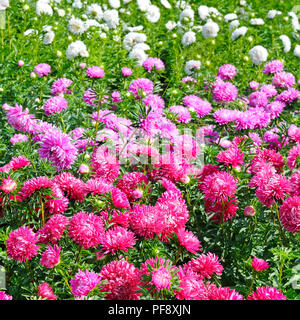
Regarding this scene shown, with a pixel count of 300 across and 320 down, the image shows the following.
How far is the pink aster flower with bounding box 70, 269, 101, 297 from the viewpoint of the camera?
4.64 ft

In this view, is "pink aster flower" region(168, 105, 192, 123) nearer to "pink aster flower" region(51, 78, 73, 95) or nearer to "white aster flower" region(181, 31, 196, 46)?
"pink aster flower" region(51, 78, 73, 95)

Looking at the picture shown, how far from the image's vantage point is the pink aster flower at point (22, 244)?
5.01 feet

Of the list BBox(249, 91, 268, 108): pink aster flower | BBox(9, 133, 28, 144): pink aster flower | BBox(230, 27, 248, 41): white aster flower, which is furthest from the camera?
BBox(230, 27, 248, 41): white aster flower

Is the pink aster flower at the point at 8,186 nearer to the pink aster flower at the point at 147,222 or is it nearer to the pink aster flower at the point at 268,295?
the pink aster flower at the point at 147,222

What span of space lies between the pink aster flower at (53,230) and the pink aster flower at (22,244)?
7 cm

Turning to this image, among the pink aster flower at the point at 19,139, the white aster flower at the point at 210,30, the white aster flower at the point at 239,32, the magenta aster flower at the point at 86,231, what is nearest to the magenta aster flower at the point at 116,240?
the magenta aster flower at the point at 86,231

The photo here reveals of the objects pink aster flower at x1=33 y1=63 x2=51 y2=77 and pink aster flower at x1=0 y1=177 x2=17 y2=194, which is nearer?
pink aster flower at x1=0 y1=177 x2=17 y2=194

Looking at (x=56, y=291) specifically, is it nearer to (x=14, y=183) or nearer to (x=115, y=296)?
(x=115, y=296)

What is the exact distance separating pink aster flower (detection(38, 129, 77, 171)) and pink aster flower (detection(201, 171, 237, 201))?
66 cm

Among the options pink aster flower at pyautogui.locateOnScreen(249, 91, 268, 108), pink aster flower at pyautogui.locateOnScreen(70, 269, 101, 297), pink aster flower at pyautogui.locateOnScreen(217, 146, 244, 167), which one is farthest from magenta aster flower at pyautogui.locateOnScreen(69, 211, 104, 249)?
pink aster flower at pyautogui.locateOnScreen(249, 91, 268, 108)

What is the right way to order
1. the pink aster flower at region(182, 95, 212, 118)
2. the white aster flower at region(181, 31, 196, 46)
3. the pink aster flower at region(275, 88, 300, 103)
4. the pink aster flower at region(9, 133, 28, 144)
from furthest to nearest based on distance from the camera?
the white aster flower at region(181, 31, 196, 46) → the pink aster flower at region(275, 88, 300, 103) → the pink aster flower at region(182, 95, 212, 118) → the pink aster flower at region(9, 133, 28, 144)

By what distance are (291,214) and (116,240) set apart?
2.34ft

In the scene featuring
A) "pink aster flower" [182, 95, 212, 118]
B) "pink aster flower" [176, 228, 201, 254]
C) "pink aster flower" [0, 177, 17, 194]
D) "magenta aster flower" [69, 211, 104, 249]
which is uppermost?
"pink aster flower" [0, 177, 17, 194]

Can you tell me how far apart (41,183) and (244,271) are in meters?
1.01
